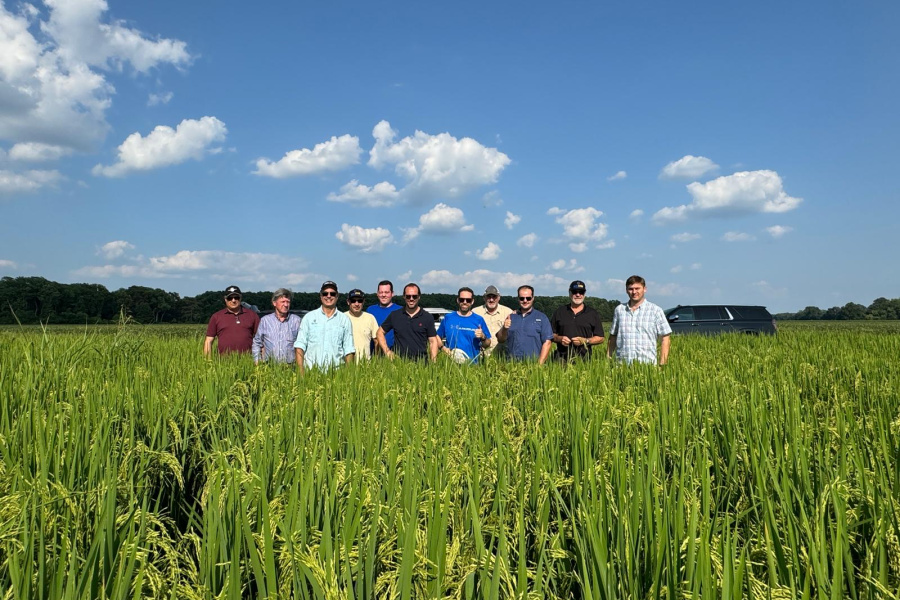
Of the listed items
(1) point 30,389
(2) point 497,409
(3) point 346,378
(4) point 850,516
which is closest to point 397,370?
(3) point 346,378

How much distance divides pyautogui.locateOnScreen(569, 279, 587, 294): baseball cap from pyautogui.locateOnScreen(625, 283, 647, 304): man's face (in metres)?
0.68

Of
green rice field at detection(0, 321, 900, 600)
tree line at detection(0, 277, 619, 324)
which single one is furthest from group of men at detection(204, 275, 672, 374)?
tree line at detection(0, 277, 619, 324)

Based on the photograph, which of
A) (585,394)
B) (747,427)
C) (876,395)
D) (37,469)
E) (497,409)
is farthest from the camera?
(876,395)

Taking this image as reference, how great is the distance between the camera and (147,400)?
3.77 metres

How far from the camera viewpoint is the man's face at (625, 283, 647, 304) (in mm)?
7027

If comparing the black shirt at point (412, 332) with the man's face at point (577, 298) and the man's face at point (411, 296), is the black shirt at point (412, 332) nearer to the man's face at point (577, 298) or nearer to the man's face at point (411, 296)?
the man's face at point (411, 296)

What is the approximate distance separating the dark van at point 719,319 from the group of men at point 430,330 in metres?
12.6

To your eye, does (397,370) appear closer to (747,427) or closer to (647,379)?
(647,379)

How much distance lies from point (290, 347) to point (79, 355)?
238cm

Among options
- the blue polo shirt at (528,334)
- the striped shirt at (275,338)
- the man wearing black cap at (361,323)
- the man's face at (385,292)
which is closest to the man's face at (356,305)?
the man wearing black cap at (361,323)

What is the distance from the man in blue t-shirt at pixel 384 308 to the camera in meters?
7.91

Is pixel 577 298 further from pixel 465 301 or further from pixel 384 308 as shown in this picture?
pixel 384 308

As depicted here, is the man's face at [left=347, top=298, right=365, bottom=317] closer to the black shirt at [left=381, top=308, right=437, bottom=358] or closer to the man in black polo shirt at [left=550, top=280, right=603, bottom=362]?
the black shirt at [left=381, top=308, right=437, bottom=358]

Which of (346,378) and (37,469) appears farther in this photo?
(346,378)
